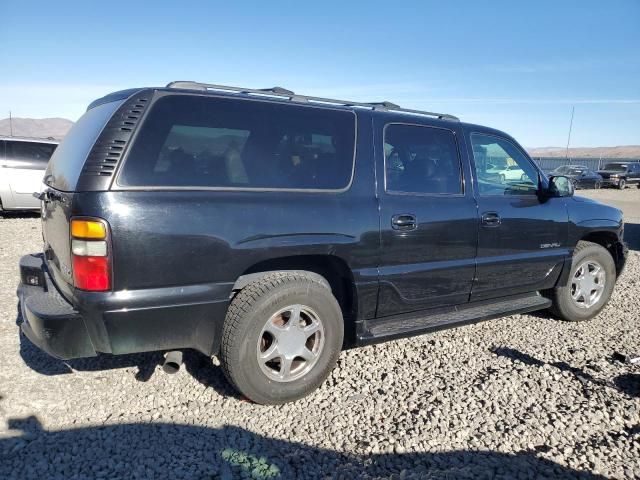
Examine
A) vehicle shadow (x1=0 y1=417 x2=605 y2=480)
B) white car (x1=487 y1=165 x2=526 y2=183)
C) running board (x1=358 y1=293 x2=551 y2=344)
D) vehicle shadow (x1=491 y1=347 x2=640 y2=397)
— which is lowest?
vehicle shadow (x1=0 y1=417 x2=605 y2=480)

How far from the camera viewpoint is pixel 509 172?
4.16m

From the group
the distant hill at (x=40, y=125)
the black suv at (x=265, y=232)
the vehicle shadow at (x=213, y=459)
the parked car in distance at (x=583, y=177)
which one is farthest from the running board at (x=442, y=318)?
the distant hill at (x=40, y=125)

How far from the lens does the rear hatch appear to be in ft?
8.12

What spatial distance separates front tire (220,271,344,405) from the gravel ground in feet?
0.50

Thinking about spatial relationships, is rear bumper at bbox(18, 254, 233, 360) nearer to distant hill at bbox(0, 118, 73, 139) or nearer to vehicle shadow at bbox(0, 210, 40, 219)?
vehicle shadow at bbox(0, 210, 40, 219)

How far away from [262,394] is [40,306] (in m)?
1.39

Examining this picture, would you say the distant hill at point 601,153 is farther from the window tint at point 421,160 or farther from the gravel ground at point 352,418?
the gravel ground at point 352,418

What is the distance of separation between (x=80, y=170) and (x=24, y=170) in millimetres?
9074

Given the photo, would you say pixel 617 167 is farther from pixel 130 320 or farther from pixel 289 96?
pixel 130 320

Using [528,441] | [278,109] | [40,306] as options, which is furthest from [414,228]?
[40,306]

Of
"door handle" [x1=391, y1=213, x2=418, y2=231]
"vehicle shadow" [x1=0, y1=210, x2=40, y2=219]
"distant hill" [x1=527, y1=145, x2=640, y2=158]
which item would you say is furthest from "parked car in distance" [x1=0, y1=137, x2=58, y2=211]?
"distant hill" [x1=527, y1=145, x2=640, y2=158]

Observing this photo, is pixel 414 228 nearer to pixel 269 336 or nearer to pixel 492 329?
pixel 269 336

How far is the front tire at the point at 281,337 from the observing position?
111 inches

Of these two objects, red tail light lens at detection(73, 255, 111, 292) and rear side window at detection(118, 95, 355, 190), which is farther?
rear side window at detection(118, 95, 355, 190)
